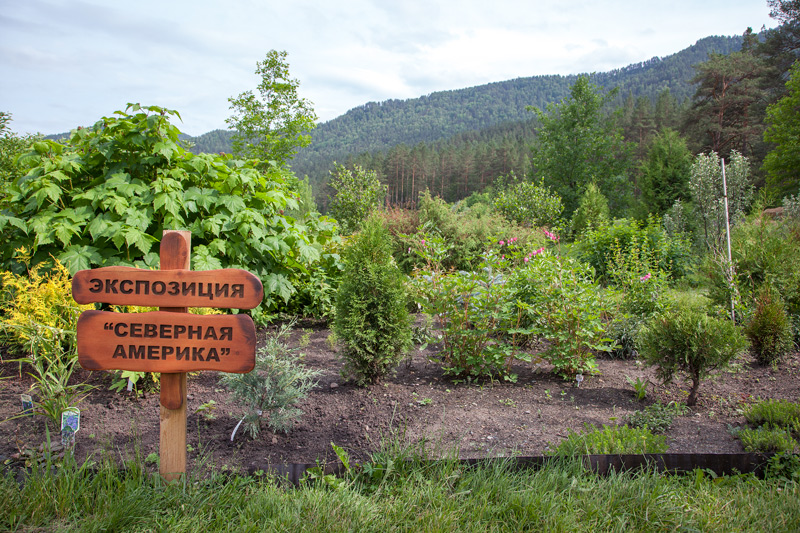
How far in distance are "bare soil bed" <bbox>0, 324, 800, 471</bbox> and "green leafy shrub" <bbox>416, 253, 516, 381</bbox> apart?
179mm

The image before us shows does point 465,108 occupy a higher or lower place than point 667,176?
higher

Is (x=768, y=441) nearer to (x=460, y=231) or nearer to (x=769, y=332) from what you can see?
(x=769, y=332)

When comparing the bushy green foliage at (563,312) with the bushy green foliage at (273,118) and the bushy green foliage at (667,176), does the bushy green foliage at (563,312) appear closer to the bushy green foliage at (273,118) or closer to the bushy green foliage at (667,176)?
the bushy green foliage at (273,118)

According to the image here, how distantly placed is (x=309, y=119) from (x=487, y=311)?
974cm

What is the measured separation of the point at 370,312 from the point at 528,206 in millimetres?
14032

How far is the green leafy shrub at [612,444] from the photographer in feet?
8.50

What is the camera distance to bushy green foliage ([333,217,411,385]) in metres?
3.54

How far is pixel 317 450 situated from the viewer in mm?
2725

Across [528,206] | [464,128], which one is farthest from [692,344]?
[464,128]

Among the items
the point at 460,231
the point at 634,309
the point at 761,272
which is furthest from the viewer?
the point at 460,231

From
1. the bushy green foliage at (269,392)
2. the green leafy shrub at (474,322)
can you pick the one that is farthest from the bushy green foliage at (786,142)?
the bushy green foliage at (269,392)

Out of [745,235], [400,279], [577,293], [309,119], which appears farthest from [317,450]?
[309,119]

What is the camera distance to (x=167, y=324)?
2230 mm

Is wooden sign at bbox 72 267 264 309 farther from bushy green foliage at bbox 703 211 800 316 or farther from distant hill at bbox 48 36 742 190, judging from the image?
distant hill at bbox 48 36 742 190
